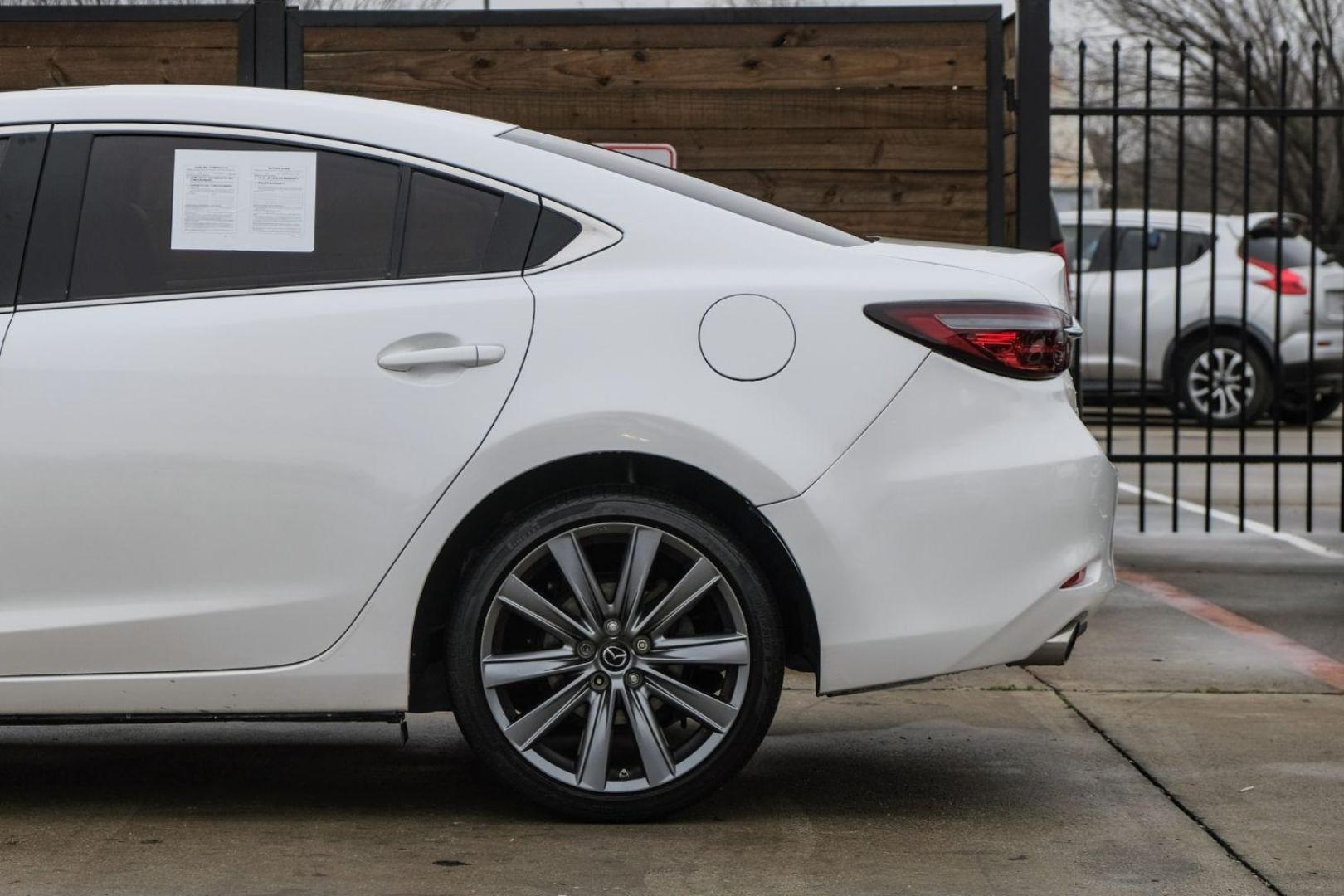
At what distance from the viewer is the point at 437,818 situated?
4273 millimetres

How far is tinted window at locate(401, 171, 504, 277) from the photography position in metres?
4.13

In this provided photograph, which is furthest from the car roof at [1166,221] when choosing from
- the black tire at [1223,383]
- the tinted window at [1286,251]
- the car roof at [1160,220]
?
the black tire at [1223,383]

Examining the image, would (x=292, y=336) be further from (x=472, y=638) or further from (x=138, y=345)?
(x=472, y=638)

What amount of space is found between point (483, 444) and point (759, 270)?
706mm

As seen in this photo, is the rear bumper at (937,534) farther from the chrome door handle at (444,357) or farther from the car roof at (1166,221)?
the car roof at (1166,221)

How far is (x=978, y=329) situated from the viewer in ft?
13.4

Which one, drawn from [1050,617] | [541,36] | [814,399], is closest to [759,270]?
[814,399]

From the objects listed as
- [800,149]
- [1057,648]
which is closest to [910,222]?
[800,149]

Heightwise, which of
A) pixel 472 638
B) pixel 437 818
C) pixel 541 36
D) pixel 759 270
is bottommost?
pixel 437 818

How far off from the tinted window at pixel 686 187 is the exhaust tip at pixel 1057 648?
99 centimetres

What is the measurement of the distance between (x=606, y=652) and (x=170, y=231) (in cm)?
133

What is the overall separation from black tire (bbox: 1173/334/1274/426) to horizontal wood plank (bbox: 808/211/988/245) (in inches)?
327

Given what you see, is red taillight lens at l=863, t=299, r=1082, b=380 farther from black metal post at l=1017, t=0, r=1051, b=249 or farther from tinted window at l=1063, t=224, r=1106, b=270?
tinted window at l=1063, t=224, r=1106, b=270

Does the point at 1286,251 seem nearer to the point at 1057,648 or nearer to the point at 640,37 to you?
the point at 640,37
